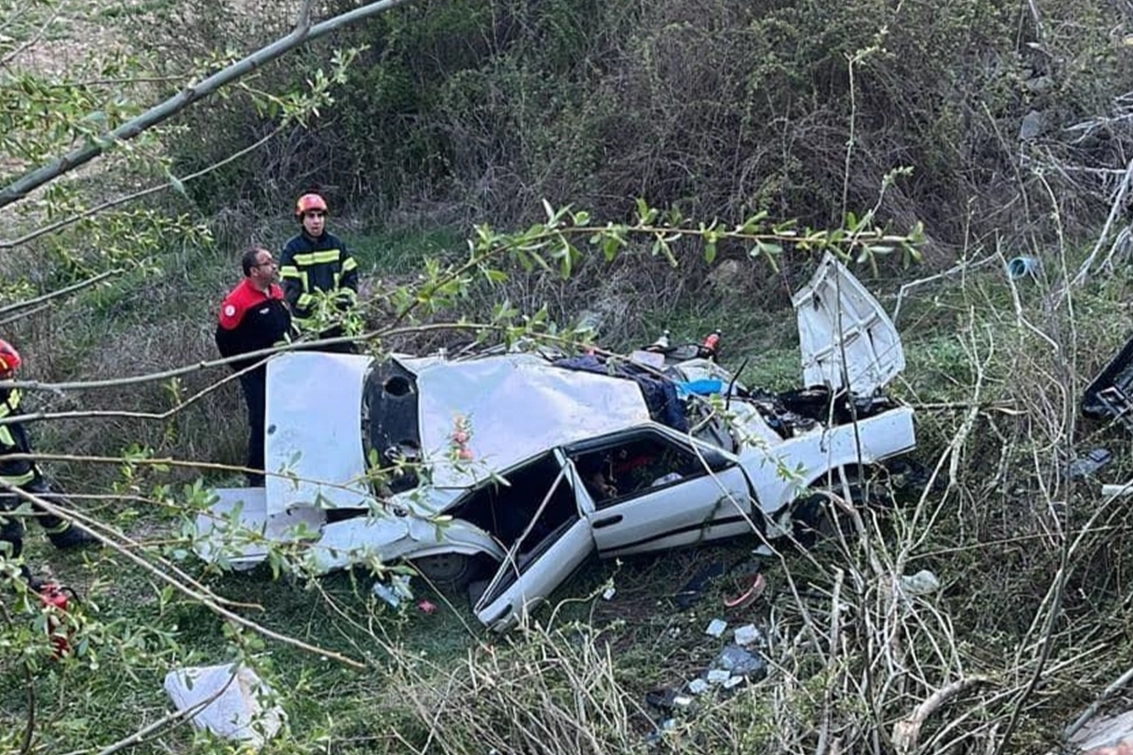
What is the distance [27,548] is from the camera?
7156 mm

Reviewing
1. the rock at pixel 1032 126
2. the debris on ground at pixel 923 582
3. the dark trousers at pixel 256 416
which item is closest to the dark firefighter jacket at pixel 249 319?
the dark trousers at pixel 256 416

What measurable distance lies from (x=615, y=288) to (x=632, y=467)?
3112 mm

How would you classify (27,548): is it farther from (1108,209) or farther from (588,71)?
(1108,209)

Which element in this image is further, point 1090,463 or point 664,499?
point 664,499

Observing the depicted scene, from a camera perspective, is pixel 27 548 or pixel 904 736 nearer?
pixel 904 736

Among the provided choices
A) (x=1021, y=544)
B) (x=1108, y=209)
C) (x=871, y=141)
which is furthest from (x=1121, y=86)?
(x=1021, y=544)

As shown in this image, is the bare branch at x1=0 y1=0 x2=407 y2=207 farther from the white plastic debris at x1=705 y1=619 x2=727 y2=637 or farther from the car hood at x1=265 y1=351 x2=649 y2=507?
the white plastic debris at x1=705 y1=619 x2=727 y2=637

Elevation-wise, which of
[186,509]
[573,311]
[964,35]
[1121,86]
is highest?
[186,509]

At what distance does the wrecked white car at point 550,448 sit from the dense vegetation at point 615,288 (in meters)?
0.35

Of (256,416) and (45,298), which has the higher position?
(45,298)

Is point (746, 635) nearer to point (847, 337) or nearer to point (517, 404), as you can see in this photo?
point (517, 404)

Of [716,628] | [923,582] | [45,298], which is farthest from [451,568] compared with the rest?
[45,298]

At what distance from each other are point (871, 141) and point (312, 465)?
567 cm

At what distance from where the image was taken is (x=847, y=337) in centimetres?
716
